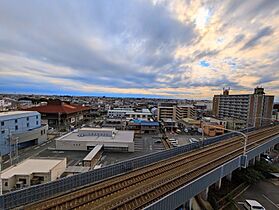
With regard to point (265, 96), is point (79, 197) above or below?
below

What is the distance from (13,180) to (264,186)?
2136 cm

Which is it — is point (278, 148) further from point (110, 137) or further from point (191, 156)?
point (110, 137)

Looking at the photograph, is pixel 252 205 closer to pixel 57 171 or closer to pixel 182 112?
pixel 57 171

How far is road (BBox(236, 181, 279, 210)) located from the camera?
45.3 feet

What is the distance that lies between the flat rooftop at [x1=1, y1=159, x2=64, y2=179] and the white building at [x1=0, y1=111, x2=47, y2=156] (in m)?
6.62

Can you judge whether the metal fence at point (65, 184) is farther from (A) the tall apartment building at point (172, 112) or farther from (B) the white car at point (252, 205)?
(A) the tall apartment building at point (172, 112)

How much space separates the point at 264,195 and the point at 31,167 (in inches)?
779

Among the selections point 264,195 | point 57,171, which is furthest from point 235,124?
point 57,171

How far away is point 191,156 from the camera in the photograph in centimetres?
1541

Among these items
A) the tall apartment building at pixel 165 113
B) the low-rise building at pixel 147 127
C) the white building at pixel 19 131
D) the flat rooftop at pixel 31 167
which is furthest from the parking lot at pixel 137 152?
the tall apartment building at pixel 165 113

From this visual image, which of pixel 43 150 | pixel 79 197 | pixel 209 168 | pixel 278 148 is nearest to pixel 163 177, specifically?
pixel 209 168

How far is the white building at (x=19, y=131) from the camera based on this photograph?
21.9 metres

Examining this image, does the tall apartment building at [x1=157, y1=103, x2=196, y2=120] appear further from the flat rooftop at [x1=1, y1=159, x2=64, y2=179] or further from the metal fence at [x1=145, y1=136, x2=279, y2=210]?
the metal fence at [x1=145, y1=136, x2=279, y2=210]

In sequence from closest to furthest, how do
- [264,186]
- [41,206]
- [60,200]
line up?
[41,206]
[60,200]
[264,186]
